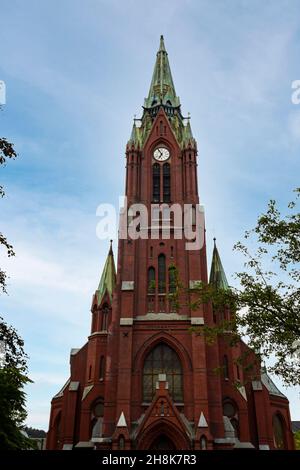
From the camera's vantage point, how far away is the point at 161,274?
3938 cm

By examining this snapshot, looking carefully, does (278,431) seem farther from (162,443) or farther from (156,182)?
(156,182)

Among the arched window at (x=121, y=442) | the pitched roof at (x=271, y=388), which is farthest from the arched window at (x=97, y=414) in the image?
the pitched roof at (x=271, y=388)

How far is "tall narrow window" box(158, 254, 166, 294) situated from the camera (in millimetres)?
38741

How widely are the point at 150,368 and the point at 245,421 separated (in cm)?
Result: 866

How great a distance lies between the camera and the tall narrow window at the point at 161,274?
127 feet

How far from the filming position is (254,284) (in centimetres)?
1859

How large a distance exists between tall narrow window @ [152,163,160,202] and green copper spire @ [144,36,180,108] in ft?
29.9

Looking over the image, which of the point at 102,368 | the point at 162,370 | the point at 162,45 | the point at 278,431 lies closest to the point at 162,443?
the point at 162,370

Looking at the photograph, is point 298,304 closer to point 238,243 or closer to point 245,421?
point 238,243

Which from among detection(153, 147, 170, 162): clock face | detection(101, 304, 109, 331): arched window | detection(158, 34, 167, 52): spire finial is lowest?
detection(101, 304, 109, 331): arched window

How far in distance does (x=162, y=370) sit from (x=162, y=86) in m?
31.1

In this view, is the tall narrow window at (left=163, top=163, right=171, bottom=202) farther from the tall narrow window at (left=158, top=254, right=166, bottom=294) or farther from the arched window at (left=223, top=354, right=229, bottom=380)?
the arched window at (left=223, top=354, right=229, bottom=380)

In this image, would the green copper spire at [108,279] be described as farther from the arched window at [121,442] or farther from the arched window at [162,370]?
the arched window at [121,442]

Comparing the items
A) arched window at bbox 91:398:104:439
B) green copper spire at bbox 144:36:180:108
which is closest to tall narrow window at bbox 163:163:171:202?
green copper spire at bbox 144:36:180:108
